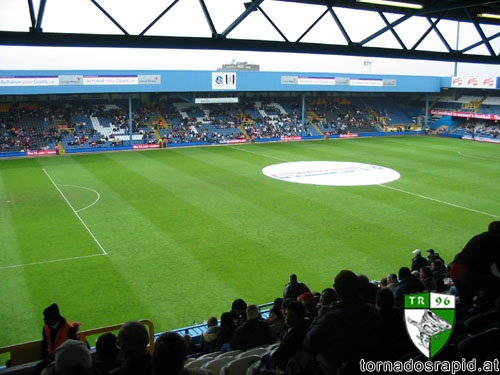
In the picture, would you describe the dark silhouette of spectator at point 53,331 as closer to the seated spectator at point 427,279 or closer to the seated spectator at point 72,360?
the seated spectator at point 72,360

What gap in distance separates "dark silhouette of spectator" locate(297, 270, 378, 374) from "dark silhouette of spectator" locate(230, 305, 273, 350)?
9.02 ft

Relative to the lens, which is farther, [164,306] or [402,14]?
[164,306]

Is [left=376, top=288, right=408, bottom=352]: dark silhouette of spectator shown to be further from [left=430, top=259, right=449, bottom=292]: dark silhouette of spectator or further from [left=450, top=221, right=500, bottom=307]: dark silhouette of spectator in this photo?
[left=430, top=259, right=449, bottom=292]: dark silhouette of spectator

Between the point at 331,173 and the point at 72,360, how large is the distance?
27.3 metres

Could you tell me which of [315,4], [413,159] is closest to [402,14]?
[315,4]

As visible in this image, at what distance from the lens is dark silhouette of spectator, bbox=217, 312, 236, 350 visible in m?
6.97

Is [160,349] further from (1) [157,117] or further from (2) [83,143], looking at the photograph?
(1) [157,117]

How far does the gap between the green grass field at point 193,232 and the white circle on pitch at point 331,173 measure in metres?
1.06

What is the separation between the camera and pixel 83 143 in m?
39.4

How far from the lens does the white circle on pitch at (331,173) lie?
2742 cm

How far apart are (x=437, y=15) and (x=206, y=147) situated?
3385cm

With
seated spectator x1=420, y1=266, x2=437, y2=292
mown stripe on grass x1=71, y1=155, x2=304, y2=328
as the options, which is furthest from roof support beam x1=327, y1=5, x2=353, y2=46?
mown stripe on grass x1=71, y1=155, x2=304, y2=328

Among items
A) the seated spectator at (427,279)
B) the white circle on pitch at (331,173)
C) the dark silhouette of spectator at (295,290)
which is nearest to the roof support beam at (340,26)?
the dark silhouette of spectator at (295,290)

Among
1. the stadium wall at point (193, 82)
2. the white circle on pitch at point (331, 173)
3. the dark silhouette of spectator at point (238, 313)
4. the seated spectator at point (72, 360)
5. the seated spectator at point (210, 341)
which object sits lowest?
the white circle on pitch at point (331, 173)
